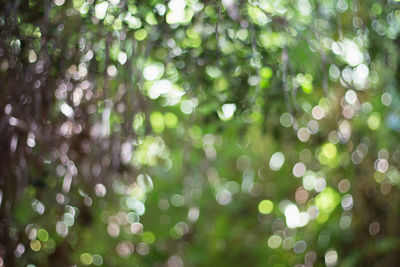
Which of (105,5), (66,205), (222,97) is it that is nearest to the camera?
(105,5)

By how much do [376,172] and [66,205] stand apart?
3.06 feet

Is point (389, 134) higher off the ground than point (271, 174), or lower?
higher

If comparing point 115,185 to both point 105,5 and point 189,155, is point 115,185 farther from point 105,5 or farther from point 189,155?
point 105,5

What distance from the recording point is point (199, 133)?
1821 mm

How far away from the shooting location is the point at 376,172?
1778 millimetres

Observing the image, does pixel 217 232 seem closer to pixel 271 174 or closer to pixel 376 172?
pixel 271 174

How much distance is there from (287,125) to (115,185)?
52cm

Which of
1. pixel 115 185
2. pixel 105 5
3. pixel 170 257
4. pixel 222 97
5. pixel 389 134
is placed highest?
pixel 105 5

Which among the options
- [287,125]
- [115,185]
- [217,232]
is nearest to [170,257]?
[217,232]

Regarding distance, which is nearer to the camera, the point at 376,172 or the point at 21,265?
the point at 21,265

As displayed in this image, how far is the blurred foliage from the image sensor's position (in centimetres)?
99

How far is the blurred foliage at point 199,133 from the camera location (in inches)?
38.9

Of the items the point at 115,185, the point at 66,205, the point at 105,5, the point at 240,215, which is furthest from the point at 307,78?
the point at 240,215

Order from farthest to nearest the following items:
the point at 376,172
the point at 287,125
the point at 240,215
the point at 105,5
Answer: the point at 240,215, the point at 376,172, the point at 287,125, the point at 105,5
